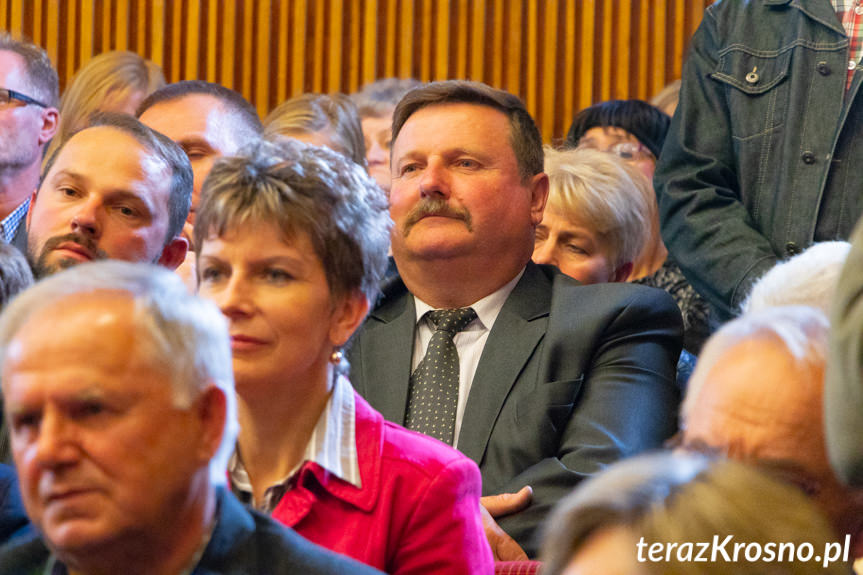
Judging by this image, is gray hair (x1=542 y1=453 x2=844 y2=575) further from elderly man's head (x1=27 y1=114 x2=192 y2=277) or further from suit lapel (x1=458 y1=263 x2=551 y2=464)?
elderly man's head (x1=27 y1=114 x2=192 y2=277)

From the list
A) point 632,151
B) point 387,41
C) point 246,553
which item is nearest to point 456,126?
point 632,151

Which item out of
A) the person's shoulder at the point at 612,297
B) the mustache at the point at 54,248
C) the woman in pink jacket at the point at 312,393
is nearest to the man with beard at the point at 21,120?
the mustache at the point at 54,248

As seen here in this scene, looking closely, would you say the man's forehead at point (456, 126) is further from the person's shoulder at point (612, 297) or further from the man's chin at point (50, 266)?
the man's chin at point (50, 266)

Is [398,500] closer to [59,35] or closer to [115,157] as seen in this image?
[115,157]

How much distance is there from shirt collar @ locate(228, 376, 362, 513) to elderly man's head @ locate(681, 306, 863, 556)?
0.45 m

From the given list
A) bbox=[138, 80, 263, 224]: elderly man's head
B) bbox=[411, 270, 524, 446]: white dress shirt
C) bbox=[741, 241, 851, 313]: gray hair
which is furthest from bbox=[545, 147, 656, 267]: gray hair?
bbox=[741, 241, 851, 313]: gray hair

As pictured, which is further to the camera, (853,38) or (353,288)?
(853,38)

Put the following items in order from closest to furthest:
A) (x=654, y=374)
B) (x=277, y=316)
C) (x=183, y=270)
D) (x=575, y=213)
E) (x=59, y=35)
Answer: (x=277, y=316)
(x=654, y=374)
(x=183, y=270)
(x=575, y=213)
(x=59, y=35)

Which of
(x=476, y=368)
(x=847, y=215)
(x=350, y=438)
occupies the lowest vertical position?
(x=476, y=368)

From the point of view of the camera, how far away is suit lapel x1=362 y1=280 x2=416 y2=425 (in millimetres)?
2219

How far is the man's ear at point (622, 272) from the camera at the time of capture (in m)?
2.81

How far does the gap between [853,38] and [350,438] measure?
1.41 meters

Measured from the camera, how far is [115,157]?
2.26 m

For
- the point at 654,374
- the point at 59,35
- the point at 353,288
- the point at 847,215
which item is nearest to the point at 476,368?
the point at 654,374
